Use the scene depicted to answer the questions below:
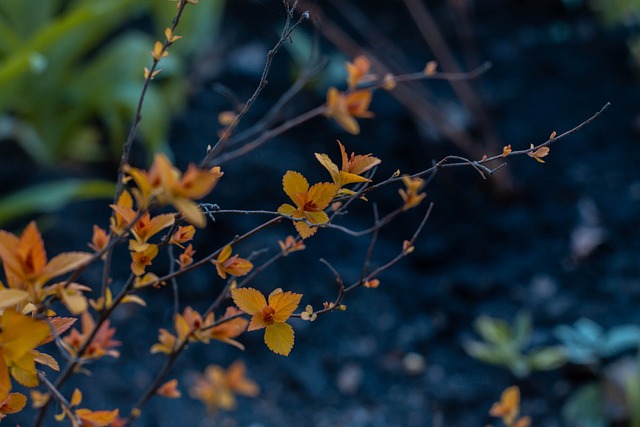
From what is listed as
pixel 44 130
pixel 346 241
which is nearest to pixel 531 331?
pixel 346 241

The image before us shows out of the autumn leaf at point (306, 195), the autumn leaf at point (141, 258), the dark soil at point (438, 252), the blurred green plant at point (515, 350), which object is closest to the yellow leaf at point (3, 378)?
the autumn leaf at point (141, 258)

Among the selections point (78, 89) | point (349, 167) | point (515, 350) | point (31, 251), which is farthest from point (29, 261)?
point (78, 89)

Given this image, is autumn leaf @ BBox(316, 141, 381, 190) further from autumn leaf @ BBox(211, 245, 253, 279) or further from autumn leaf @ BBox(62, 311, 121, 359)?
autumn leaf @ BBox(62, 311, 121, 359)

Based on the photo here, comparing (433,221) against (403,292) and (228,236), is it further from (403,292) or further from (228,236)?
(228,236)

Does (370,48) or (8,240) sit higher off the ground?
(8,240)

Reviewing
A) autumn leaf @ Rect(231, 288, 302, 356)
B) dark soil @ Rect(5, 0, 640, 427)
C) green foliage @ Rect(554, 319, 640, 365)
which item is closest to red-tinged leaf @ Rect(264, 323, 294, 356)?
autumn leaf @ Rect(231, 288, 302, 356)

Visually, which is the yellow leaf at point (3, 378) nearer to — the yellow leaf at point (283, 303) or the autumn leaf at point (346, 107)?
the yellow leaf at point (283, 303)

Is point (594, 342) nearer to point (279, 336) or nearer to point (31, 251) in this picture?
point (279, 336)
